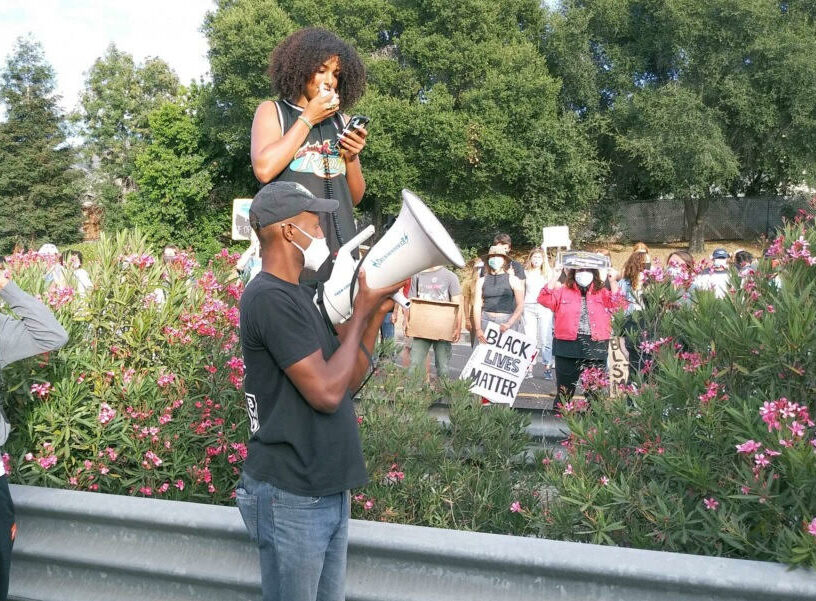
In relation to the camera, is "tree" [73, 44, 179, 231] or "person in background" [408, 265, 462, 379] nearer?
"person in background" [408, 265, 462, 379]

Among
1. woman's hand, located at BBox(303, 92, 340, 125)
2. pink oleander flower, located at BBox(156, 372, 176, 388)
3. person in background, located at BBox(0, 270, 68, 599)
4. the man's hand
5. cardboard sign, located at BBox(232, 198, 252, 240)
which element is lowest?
pink oleander flower, located at BBox(156, 372, 176, 388)

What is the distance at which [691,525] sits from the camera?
3018mm

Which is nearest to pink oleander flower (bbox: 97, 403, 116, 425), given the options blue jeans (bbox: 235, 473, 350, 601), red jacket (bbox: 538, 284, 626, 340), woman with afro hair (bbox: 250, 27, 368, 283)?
woman with afro hair (bbox: 250, 27, 368, 283)

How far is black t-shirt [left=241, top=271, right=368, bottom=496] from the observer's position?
8.98ft

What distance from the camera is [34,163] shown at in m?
54.1

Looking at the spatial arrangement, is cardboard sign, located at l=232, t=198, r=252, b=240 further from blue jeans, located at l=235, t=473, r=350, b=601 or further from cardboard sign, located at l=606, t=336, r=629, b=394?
blue jeans, located at l=235, t=473, r=350, b=601

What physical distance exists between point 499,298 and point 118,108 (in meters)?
63.7

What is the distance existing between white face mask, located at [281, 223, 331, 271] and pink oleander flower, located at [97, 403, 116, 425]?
65.3 inches

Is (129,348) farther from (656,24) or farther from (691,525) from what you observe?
(656,24)

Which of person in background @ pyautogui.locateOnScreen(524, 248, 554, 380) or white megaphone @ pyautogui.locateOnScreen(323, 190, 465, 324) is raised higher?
white megaphone @ pyautogui.locateOnScreen(323, 190, 465, 324)

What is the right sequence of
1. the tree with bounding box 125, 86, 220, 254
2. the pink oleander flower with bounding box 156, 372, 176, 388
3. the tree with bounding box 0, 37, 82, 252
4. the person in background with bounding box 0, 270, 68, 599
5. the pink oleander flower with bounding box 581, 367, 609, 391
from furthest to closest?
the tree with bounding box 0, 37, 82, 252 → the tree with bounding box 125, 86, 220, 254 → the pink oleander flower with bounding box 156, 372, 176, 388 → the pink oleander flower with bounding box 581, 367, 609, 391 → the person in background with bounding box 0, 270, 68, 599

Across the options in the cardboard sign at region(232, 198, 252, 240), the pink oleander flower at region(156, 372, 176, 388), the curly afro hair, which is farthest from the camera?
the cardboard sign at region(232, 198, 252, 240)

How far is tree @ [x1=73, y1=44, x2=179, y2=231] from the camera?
220 feet

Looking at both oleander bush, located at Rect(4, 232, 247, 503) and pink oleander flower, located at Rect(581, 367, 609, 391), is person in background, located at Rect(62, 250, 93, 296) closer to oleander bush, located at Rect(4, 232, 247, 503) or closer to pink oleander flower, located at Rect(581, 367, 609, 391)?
oleander bush, located at Rect(4, 232, 247, 503)
